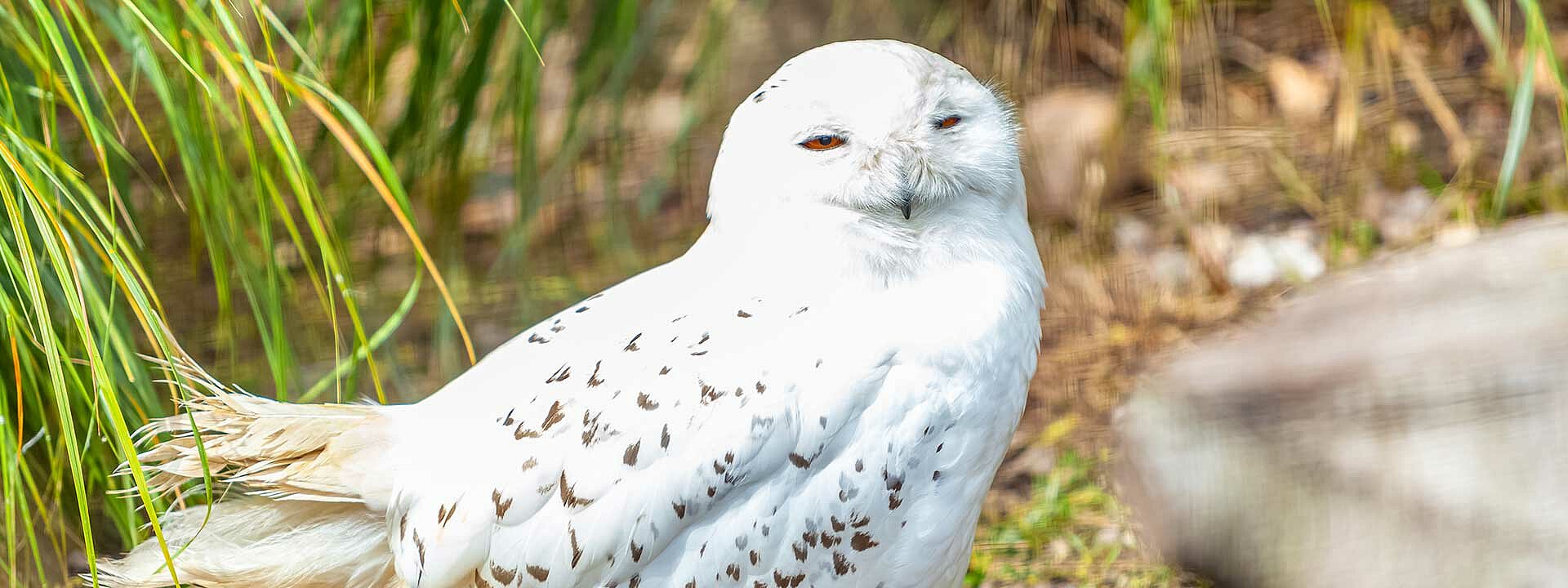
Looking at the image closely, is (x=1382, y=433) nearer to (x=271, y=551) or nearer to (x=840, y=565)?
(x=840, y=565)

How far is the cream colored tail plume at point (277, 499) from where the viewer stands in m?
1.75

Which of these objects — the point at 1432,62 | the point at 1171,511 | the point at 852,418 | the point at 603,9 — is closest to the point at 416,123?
the point at 603,9

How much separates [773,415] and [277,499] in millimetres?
748

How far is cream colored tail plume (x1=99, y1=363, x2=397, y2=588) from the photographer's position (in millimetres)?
1754

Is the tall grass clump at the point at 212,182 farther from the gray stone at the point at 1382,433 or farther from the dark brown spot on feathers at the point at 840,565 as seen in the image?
the gray stone at the point at 1382,433

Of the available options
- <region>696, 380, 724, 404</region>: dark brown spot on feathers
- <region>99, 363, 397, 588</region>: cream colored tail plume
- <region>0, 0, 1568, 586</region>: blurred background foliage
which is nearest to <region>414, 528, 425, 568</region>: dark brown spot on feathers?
<region>99, 363, 397, 588</region>: cream colored tail plume

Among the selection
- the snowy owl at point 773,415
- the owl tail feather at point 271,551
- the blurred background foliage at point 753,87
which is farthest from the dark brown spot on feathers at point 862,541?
the blurred background foliage at point 753,87

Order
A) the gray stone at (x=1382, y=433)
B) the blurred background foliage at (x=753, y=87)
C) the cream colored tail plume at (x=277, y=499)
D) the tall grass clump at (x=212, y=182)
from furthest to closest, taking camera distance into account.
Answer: the blurred background foliage at (x=753, y=87) < the gray stone at (x=1382, y=433) < the cream colored tail plume at (x=277, y=499) < the tall grass clump at (x=212, y=182)

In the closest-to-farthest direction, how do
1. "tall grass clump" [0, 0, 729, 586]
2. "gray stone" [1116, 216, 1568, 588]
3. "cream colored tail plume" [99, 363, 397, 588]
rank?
"tall grass clump" [0, 0, 729, 586], "cream colored tail plume" [99, 363, 397, 588], "gray stone" [1116, 216, 1568, 588]

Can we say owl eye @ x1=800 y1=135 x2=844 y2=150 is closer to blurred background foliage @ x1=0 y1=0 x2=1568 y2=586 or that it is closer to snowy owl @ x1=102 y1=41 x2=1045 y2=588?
snowy owl @ x1=102 y1=41 x2=1045 y2=588

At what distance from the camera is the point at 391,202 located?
1.48 m

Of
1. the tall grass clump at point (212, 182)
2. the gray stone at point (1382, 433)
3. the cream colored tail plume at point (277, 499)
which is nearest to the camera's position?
the tall grass clump at point (212, 182)

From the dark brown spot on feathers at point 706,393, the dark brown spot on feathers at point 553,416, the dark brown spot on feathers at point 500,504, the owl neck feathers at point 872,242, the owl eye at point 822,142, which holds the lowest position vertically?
the dark brown spot on feathers at point 500,504

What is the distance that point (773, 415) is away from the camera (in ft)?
5.35
